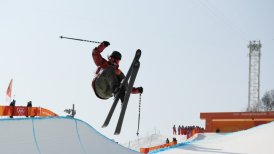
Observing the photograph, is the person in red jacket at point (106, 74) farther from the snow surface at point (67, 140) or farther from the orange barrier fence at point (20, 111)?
the orange barrier fence at point (20, 111)

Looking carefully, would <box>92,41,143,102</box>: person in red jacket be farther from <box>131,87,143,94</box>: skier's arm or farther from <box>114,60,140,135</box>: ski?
<box>131,87,143,94</box>: skier's arm

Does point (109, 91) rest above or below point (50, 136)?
above

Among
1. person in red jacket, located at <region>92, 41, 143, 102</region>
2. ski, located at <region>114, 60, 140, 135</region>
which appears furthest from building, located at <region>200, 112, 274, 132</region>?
person in red jacket, located at <region>92, 41, 143, 102</region>

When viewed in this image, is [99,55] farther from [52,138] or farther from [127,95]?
[52,138]

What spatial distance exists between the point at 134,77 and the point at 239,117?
34989 mm

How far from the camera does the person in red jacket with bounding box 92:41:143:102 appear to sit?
9.79 meters

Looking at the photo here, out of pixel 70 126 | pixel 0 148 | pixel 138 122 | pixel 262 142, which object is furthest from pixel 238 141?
pixel 0 148

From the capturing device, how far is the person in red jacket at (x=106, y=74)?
979 cm

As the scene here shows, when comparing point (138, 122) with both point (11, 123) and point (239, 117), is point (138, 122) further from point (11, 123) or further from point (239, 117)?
point (239, 117)

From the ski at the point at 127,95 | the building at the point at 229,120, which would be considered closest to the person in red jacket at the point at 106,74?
the ski at the point at 127,95

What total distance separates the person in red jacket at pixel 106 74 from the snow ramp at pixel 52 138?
107cm

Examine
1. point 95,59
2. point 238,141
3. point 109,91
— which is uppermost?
point 95,59

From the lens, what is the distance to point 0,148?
743 cm

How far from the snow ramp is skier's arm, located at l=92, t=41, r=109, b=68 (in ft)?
5.05
